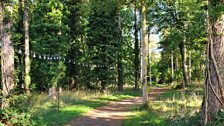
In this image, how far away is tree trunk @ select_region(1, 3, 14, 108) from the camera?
1094 centimetres

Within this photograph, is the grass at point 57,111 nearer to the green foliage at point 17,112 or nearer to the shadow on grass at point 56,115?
the shadow on grass at point 56,115

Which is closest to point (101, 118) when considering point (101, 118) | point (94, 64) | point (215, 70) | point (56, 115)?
point (101, 118)

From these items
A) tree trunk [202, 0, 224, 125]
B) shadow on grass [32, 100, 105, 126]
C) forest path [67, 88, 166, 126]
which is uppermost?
tree trunk [202, 0, 224, 125]

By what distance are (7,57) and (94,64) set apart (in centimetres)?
1564

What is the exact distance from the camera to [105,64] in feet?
92.4

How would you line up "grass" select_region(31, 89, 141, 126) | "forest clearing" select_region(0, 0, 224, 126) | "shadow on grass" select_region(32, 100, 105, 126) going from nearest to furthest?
"forest clearing" select_region(0, 0, 224, 126), "shadow on grass" select_region(32, 100, 105, 126), "grass" select_region(31, 89, 141, 126)

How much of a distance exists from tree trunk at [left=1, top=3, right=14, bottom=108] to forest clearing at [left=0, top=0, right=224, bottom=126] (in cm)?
3

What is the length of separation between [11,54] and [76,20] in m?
17.9

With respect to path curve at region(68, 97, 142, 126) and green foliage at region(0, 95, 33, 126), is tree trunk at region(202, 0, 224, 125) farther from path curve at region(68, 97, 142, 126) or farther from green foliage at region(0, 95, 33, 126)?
green foliage at region(0, 95, 33, 126)

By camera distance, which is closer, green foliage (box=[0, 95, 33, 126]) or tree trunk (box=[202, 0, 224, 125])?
tree trunk (box=[202, 0, 224, 125])

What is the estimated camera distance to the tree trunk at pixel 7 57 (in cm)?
1094

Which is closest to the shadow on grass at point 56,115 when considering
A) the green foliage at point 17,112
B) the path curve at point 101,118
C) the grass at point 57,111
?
the grass at point 57,111

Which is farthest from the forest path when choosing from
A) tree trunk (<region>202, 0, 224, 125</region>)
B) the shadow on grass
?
tree trunk (<region>202, 0, 224, 125</region>)

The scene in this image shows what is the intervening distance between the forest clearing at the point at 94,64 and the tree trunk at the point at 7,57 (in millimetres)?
34
